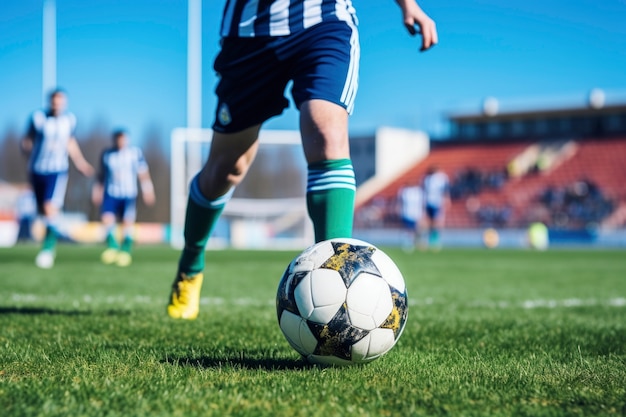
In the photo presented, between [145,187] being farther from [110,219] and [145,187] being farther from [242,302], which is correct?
[242,302]

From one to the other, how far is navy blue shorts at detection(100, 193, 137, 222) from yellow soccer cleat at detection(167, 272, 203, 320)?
354 inches

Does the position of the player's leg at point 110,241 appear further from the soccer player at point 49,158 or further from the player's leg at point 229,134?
the player's leg at point 229,134

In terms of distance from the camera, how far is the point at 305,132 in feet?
9.61

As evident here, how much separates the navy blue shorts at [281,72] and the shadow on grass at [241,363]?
1050 millimetres

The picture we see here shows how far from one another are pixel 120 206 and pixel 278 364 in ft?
35.4

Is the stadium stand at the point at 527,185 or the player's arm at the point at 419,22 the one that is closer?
the player's arm at the point at 419,22

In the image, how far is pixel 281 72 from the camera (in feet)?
10.4

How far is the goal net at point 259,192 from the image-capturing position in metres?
23.8

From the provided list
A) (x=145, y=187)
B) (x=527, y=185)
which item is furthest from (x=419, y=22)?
(x=527, y=185)

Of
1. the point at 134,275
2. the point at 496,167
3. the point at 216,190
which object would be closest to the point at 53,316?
the point at 216,190

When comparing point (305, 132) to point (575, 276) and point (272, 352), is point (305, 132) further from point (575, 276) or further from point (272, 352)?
point (575, 276)

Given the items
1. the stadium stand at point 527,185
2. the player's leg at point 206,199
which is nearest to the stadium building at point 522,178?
the stadium stand at point 527,185

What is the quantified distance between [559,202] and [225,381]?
31.6 m

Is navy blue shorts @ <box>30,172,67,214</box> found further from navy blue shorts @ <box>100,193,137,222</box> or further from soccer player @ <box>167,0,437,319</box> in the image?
soccer player @ <box>167,0,437,319</box>
